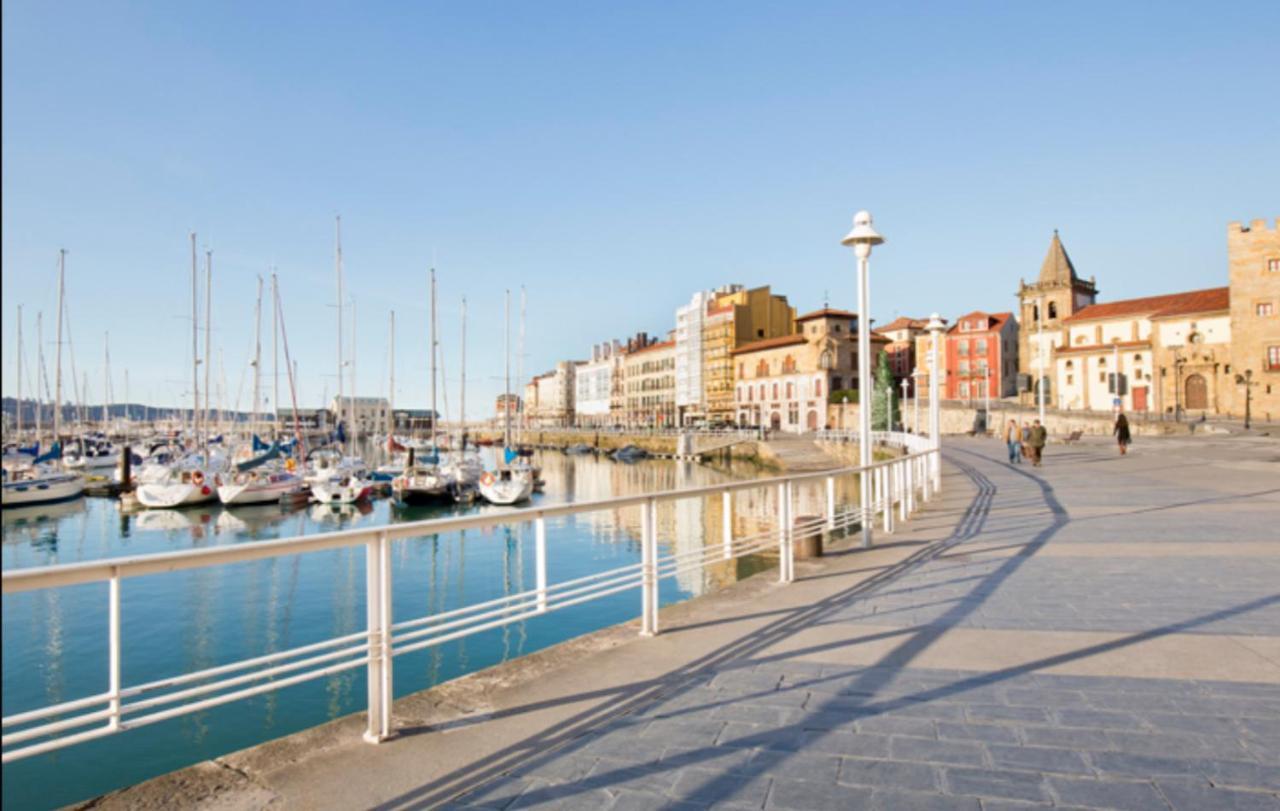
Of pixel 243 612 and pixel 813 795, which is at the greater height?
pixel 813 795

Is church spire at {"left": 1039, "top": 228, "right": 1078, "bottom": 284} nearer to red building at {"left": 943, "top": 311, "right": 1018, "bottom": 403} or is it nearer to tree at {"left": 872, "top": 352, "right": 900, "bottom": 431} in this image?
red building at {"left": 943, "top": 311, "right": 1018, "bottom": 403}

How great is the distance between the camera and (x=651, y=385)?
417ft

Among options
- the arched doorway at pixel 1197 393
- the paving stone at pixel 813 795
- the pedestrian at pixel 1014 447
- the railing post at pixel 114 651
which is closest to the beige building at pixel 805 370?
the arched doorway at pixel 1197 393

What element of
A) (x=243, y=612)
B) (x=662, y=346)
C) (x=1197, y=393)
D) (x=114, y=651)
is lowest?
(x=243, y=612)

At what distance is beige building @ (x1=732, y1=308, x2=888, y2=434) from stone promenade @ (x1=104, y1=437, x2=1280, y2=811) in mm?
84588

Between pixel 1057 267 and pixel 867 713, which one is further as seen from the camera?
pixel 1057 267

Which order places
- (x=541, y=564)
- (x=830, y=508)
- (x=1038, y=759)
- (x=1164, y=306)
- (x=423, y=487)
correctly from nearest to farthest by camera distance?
(x=1038, y=759)
(x=541, y=564)
(x=830, y=508)
(x=423, y=487)
(x=1164, y=306)

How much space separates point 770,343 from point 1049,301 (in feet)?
106

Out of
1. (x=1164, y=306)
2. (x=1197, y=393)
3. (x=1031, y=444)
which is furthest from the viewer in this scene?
(x=1164, y=306)

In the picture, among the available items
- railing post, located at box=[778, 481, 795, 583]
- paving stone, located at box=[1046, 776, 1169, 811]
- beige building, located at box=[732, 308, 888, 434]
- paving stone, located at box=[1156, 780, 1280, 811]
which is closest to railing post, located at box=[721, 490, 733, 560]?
railing post, located at box=[778, 481, 795, 583]

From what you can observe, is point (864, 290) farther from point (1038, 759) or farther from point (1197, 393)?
point (1197, 393)

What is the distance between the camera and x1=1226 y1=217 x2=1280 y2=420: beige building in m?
65.2

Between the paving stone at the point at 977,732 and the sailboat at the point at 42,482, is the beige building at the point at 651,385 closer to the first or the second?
the sailboat at the point at 42,482

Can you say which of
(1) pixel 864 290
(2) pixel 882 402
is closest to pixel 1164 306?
(2) pixel 882 402
